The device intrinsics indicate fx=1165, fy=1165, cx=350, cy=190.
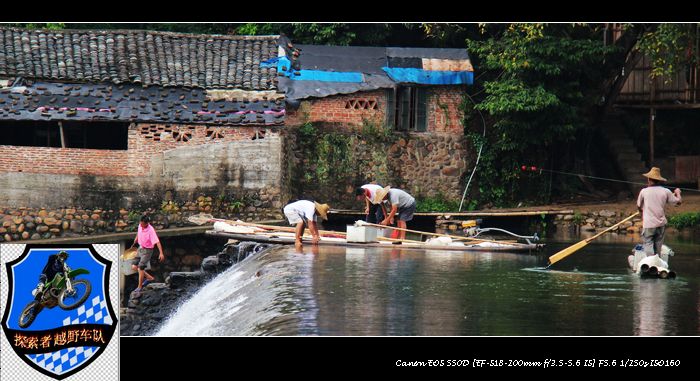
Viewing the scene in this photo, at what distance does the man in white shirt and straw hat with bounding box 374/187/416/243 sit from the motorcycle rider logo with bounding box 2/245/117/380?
8.56 meters

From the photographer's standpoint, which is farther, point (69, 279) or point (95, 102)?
point (95, 102)

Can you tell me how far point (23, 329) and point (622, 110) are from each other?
2022cm

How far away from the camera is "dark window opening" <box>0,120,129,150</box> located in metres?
24.3

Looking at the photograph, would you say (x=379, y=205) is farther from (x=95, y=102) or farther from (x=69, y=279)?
(x=69, y=279)

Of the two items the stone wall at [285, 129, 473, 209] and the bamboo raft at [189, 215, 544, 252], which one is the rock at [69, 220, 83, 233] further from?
the bamboo raft at [189, 215, 544, 252]

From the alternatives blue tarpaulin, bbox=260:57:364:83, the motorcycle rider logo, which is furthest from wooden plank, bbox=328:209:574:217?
the motorcycle rider logo

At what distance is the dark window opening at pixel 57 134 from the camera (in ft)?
79.8

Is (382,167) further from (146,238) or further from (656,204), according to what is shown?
(656,204)

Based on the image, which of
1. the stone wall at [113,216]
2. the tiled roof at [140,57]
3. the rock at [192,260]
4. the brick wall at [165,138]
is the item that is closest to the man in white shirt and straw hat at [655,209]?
the rock at [192,260]

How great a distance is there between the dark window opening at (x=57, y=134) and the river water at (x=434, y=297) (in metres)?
8.31

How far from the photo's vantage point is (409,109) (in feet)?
86.2

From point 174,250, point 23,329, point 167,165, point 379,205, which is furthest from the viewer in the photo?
point 167,165

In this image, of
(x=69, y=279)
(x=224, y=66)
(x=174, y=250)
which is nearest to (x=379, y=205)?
(x=174, y=250)

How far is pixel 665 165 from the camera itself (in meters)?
26.9
